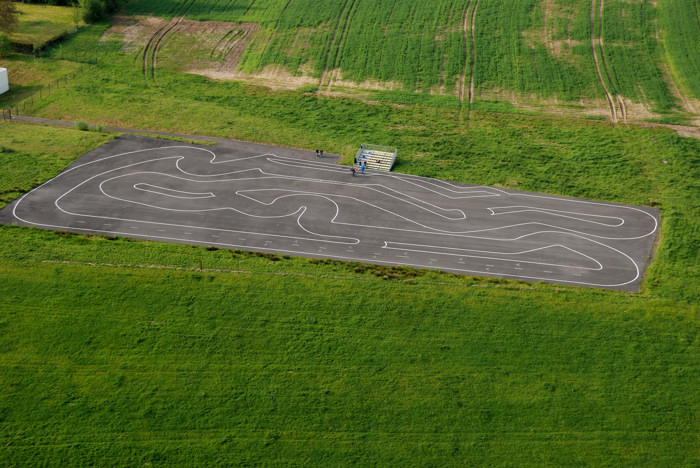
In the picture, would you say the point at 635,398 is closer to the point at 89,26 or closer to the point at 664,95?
the point at 664,95

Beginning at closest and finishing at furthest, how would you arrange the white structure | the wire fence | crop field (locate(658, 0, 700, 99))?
the wire fence < the white structure < crop field (locate(658, 0, 700, 99))

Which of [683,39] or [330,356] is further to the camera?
[683,39]

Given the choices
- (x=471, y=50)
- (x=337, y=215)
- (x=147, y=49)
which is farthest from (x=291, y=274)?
(x=147, y=49)

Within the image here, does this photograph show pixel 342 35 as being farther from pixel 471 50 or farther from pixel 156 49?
pixel 156 49

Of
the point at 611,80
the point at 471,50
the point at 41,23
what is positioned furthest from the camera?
the point at 41,23

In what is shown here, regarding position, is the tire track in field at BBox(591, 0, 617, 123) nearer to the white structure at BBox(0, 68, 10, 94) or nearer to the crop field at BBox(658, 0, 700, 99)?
the crop field at BBox(658, 0, 700, 99)

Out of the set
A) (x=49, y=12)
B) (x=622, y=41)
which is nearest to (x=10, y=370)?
(x=49, y=12)

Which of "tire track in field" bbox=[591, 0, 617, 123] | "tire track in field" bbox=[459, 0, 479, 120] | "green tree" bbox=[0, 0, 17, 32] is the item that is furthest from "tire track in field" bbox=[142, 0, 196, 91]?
"tire track in field" bbox=[591, 0, 617, 123]
